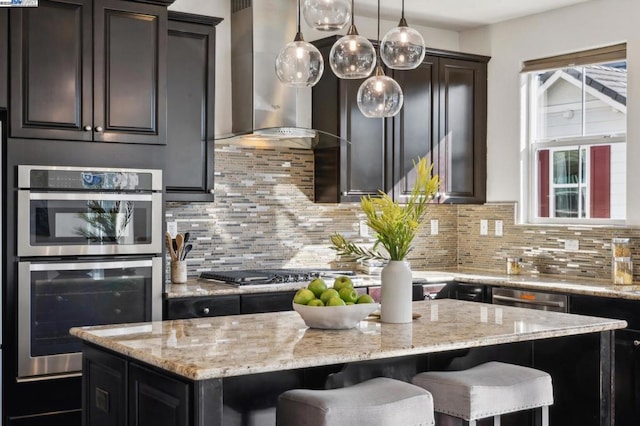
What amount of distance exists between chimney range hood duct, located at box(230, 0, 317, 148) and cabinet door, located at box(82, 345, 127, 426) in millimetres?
2260

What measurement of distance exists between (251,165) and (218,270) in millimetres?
745

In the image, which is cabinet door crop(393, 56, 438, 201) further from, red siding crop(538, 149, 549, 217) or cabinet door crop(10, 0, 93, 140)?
cabinet door crop(10, 0, 93, 140)

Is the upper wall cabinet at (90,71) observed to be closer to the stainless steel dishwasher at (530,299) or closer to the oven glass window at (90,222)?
the oven glass window at (90,222)

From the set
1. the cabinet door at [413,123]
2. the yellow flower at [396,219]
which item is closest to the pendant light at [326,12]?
the yellow flower at [396,219]

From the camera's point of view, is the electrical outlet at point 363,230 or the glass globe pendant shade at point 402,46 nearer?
the glass globe pendant shade at point 402,46

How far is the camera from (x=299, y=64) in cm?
317

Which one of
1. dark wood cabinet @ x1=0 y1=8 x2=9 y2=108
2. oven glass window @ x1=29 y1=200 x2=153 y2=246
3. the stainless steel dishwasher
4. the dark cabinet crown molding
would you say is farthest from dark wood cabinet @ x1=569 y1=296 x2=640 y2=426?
dark wood cabinet @ x1=0 y1=8 x2=9 y2=108

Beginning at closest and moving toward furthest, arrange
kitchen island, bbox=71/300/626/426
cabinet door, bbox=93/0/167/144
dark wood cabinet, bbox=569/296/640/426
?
1. kitchen island, bbox=71/300/626/426
2. cabinet door, bbox=93/0/167/144
3. dark wood cabinet, bbox=569/296/640/426

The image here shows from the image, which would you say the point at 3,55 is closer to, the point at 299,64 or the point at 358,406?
the point at 299,64

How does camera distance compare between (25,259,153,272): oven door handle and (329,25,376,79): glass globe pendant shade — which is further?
(25,259,153,272): oven door handle

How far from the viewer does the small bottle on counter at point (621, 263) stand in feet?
16.8

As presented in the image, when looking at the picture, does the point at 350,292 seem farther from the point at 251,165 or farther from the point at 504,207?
the point at 504,207

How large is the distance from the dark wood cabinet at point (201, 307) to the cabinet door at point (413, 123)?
1663mm

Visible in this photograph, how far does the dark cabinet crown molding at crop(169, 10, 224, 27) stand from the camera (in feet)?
16.0
